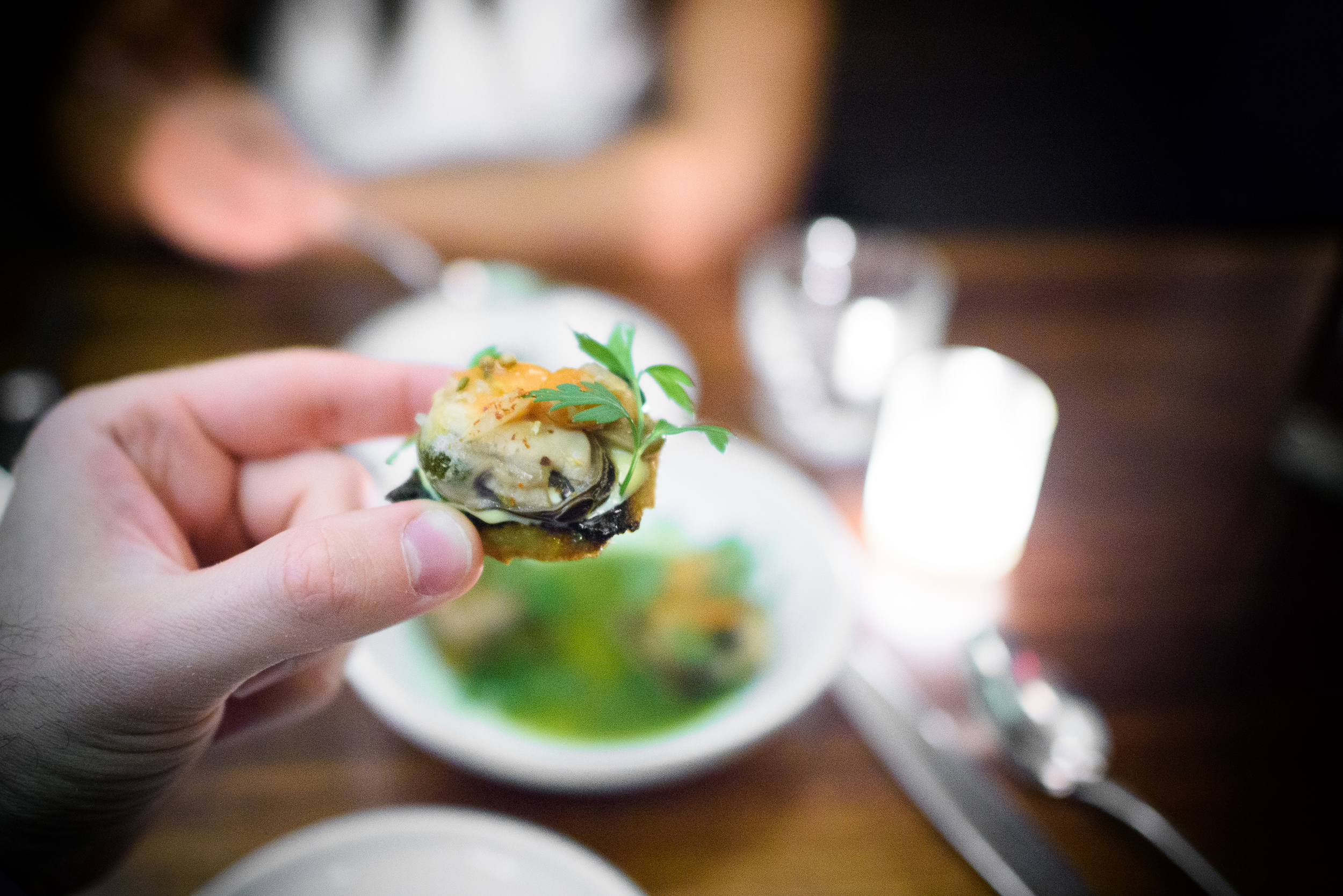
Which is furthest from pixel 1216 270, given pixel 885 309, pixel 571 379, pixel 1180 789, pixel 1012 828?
pixel 571 379

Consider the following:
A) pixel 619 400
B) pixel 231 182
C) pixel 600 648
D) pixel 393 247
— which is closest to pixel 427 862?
pixel 600 648

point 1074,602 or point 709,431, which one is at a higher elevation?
point 709,431

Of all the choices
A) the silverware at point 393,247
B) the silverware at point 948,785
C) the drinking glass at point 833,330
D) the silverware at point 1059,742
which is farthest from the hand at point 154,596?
the silverware at point 393,247

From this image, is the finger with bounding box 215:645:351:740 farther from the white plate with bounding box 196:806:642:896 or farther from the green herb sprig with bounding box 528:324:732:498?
the green herb sprig with bounding box 528:324:732:498

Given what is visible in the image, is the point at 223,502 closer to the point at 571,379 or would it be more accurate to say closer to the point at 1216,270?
the point at 571,379

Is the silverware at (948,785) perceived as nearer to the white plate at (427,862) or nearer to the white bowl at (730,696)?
the white bowl at (730,696)

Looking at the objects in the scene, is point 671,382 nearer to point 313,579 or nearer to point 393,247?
point 313,579
